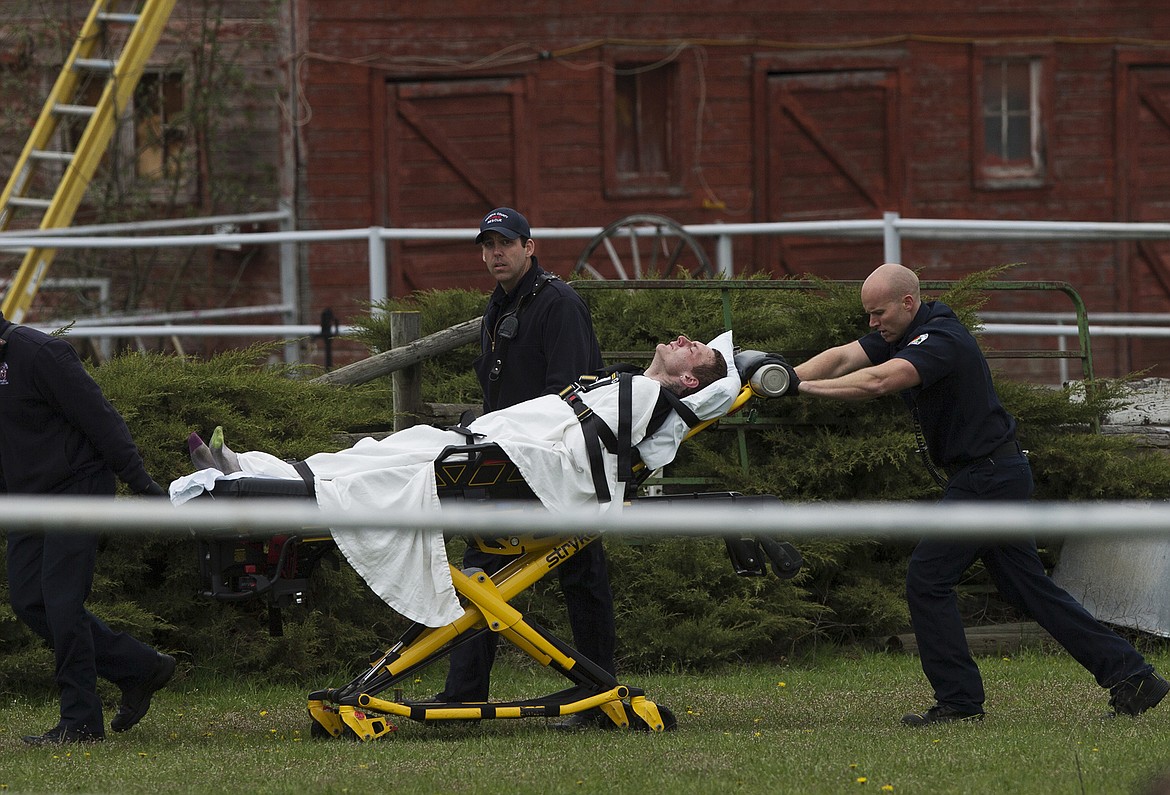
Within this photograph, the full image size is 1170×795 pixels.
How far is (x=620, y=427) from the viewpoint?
6.00 metres

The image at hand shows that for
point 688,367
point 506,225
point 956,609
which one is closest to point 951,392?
point 956,609

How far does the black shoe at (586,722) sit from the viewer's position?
6409 mm

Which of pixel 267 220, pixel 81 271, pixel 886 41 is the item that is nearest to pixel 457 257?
pixel 267 220

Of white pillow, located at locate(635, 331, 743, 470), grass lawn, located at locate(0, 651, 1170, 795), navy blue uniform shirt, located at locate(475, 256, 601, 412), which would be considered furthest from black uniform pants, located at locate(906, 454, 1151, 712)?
navy blue uniform shirt, located at locate(475, 256, 601, 412)

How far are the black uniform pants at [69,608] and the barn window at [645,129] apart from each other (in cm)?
1032

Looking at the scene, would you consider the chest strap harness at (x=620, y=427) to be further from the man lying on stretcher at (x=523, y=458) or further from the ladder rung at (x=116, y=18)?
the ladder rung at (x=116, y=18)

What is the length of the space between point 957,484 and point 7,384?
3912 millimetres

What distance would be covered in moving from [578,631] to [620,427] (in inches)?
43.1

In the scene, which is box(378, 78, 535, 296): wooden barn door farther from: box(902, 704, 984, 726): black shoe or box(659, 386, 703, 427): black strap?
box(902, 704, 984, 726): black shoe

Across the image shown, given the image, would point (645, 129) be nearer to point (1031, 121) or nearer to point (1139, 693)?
point (1031, 121)

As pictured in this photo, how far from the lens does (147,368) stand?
27.3ft

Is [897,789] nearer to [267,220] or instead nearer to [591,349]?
[591,349]

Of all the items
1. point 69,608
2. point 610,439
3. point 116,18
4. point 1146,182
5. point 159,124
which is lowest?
point 69,608

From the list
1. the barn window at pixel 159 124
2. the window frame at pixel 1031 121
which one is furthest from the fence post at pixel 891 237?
the barn window at pixel 159 124
